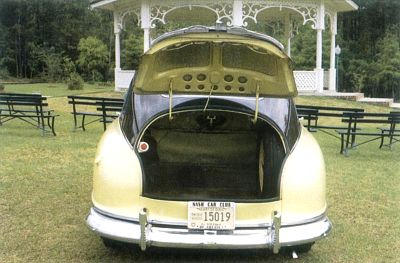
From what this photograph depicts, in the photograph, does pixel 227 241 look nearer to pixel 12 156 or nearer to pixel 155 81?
pixel 155 81

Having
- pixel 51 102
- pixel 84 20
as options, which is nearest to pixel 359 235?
pixel 51 102

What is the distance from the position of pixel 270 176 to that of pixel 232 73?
941 millimetres

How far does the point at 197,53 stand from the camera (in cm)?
452

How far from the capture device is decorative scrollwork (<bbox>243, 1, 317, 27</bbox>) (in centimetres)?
2052

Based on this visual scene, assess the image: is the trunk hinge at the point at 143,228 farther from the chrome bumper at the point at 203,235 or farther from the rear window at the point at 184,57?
the rear window at the point at 184,57

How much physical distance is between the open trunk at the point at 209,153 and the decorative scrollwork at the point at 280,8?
15.1 metres

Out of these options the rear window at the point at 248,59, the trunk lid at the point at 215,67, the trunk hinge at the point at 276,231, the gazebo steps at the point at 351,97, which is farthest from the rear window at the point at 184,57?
the gazebo steps at the point at 351,97

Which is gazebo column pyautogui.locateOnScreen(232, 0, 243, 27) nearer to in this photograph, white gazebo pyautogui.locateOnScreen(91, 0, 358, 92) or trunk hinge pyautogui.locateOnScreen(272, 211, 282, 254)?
white gazebo pyautogui.locateOnScreen(91, 0, 358, 92)

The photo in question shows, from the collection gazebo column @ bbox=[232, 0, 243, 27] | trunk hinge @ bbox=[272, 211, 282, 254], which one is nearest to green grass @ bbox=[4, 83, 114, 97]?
gazebo column @ bbox=[232, 0, 243, 27]

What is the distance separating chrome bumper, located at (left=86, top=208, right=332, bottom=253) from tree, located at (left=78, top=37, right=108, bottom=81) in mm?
38565

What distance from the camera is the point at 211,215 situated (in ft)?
13.3

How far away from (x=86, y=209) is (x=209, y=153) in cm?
152

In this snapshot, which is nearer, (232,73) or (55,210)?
(232,73)

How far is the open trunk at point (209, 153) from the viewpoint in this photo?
5069mm
